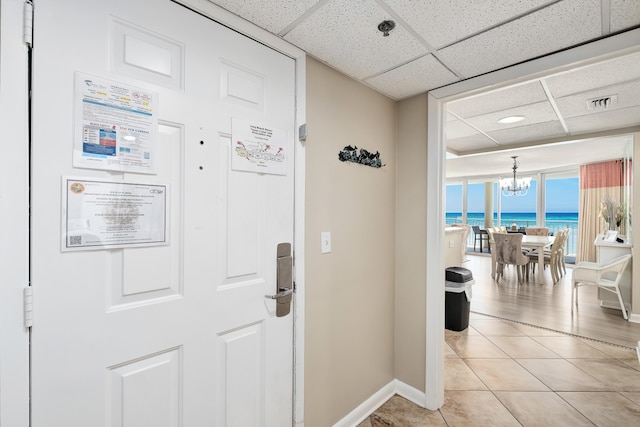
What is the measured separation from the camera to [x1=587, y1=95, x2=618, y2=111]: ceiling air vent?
7.93 ft

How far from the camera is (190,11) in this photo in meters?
1.15

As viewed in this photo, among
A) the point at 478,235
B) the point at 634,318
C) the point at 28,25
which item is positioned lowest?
the point at 634,318

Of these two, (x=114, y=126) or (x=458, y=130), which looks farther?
(x=458, y=130)

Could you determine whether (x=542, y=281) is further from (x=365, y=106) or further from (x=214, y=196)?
(x=214, y=196)

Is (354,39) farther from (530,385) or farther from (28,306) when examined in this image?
(530,385)

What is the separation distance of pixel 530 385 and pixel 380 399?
124cm

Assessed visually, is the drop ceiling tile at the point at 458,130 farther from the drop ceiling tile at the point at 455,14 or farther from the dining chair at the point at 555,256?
the dining chair at the point at 555,256

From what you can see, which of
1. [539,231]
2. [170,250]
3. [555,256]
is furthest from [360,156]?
[539,231]

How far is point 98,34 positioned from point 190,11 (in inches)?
14.4

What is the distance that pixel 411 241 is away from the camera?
2.14 m

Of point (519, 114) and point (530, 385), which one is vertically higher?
point (519, 114)

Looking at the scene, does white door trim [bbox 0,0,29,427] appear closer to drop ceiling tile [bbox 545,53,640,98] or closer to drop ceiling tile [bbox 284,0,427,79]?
drop ceiling tile [bbox 284,0,427,79]

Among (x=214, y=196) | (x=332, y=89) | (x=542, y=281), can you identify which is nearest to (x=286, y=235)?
(x=214, y=196)

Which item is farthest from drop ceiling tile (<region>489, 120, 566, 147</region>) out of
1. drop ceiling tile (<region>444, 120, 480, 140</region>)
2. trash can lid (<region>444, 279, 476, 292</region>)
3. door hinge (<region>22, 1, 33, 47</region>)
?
door hinge (<region>22, 1, 33, 47</region>)
